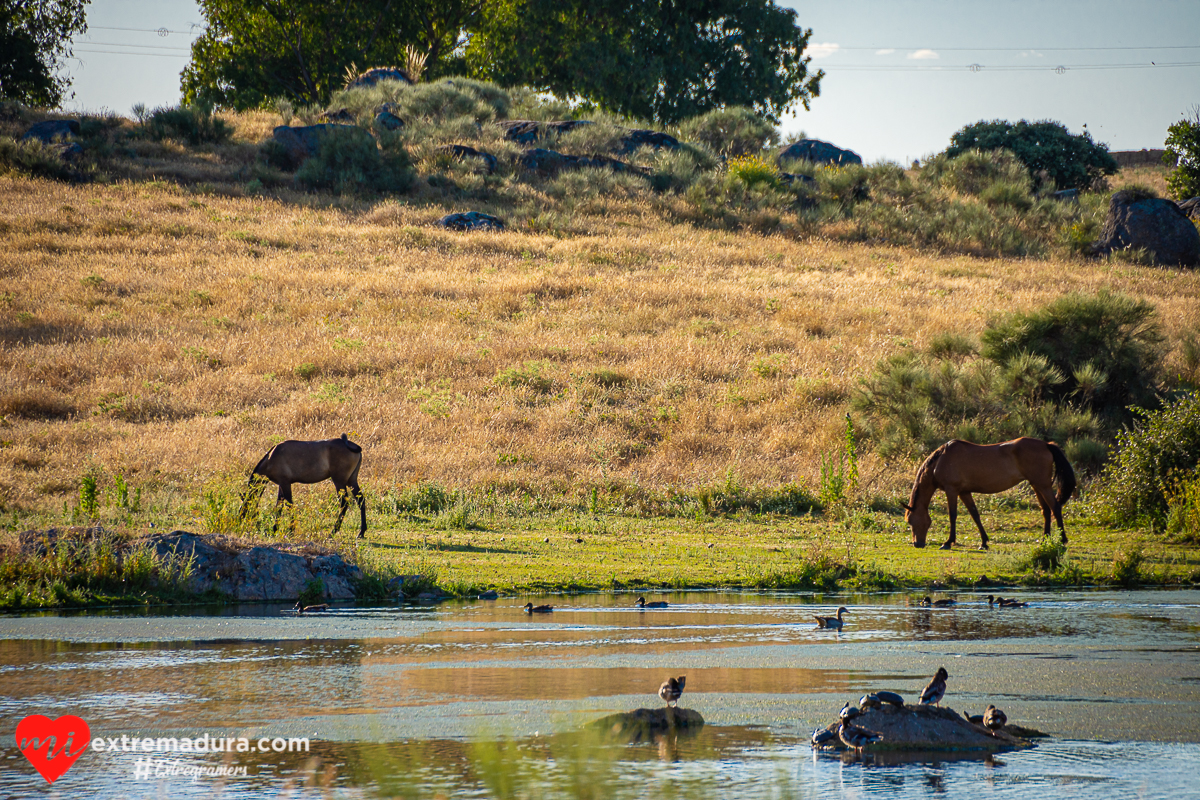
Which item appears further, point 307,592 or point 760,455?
point 760,455

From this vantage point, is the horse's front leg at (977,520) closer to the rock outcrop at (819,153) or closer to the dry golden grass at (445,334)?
Result: the dry golden grass at (445,334)

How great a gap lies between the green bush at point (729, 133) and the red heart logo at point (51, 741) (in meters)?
59.4

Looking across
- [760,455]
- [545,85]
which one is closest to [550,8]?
[545,85]

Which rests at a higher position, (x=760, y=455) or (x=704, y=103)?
(x=704, y=103)

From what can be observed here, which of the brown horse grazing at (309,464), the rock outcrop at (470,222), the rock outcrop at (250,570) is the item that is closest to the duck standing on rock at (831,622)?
the rock outcrop at (250,570)

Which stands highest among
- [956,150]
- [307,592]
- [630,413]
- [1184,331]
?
[956,150]

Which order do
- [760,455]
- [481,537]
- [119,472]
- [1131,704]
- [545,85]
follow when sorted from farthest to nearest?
[545,85] < [760,455] < [119,472] < [481,537] < [1131,704]

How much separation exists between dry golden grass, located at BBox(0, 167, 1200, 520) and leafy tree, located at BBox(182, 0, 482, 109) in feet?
84.6

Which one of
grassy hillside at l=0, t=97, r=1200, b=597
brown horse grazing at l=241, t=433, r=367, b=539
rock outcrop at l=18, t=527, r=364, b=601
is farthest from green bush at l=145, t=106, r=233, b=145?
rock outcrop at l=18, t=527, r=364, b=601

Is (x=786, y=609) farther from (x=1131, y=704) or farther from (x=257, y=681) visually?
(x=257, y=681)

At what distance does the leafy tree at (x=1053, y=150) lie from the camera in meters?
70.4

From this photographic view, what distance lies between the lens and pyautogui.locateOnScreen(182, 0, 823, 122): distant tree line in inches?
2778

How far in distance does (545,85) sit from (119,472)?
59.8 metres

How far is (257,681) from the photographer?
8.41 meters
